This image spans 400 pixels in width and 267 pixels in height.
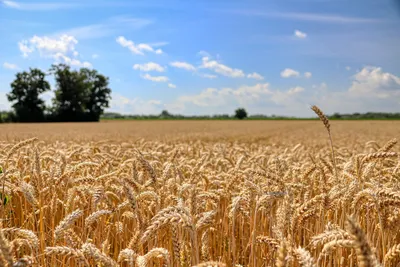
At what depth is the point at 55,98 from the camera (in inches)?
3408

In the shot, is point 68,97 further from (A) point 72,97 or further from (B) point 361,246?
(B) point 361,246

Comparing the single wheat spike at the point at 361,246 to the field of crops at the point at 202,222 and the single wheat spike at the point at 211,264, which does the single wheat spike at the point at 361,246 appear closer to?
the field of crops at the point at 202,222

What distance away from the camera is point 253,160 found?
5.52m

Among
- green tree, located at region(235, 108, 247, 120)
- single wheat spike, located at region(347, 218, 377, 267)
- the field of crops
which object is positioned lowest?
the field of crops

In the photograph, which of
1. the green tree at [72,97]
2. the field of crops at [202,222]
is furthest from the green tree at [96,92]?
the field of crops at [202,222]

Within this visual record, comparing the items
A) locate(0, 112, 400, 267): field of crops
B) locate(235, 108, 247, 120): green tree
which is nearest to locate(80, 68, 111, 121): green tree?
locate(235, 108, 247, 120): green tree

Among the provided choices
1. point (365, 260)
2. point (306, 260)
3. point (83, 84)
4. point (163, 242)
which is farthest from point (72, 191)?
point (83, 84)

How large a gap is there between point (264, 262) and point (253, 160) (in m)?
2.35

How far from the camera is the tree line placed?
80500 mm

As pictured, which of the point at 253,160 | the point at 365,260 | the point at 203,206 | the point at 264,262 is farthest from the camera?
the point at 253,160

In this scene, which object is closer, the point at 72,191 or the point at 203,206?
the point at 72,191

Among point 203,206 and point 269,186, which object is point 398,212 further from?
point 203,206

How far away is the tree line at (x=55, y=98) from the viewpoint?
264 ft

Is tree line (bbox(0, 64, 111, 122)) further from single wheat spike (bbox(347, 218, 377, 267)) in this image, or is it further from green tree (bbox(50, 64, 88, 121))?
single wheat spike (bbox(347, 218, 377, 267))
